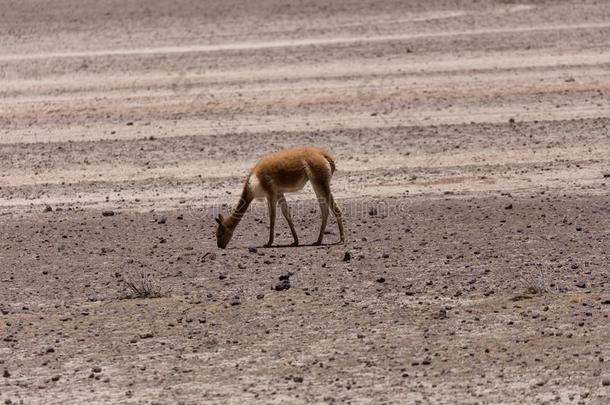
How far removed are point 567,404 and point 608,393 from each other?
366 mm

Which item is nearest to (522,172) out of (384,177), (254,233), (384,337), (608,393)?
(384,177)

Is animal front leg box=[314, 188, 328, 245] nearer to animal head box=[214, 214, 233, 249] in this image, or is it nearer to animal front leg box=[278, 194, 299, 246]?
animal front leg box=[278, 194, 299, 246]

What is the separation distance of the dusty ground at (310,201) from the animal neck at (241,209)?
1.13 feet

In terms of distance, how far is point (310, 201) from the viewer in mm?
17047

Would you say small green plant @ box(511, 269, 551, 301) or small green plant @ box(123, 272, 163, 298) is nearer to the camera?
small green plant @ box(511, 269, 551, 301)

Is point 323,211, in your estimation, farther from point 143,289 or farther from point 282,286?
point 143,289

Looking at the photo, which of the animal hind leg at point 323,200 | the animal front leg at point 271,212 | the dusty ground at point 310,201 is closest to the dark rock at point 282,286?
the dusty ground at point 310,201

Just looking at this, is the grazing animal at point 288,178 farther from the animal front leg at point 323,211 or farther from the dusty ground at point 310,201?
the dusty ground at point 310,201

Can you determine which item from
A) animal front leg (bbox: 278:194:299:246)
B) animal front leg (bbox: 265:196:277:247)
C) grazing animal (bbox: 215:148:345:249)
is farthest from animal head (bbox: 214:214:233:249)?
animal front leg (bbox: 278:194:299:246)

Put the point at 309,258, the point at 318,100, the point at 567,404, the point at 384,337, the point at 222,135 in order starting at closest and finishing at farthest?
the point at 567,404, the point at 384,337, the point at 309,258, the point at 222,135, the point at 318,100

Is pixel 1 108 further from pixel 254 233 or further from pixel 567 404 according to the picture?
pixel 567 404

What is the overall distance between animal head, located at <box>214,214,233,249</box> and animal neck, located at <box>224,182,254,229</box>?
0.06 meters

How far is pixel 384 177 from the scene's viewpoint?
18.0 meters

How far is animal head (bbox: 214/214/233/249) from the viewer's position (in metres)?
14.5
